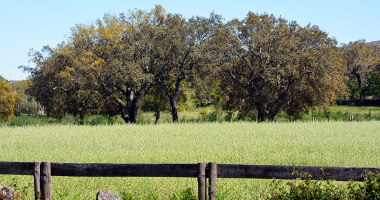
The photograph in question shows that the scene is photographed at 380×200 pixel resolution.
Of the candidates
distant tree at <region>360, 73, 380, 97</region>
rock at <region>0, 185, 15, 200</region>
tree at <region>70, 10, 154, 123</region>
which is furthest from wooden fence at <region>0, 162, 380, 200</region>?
distant tree at <region>360, 73, 380, 97</region>

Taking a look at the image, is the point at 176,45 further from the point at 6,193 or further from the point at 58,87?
the point at 6,193

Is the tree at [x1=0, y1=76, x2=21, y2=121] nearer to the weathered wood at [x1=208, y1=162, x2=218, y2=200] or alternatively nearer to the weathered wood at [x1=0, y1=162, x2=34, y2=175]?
the weathered wood at [x1=0, y1=162, x2=34, y2=175]

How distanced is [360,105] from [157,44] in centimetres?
6634

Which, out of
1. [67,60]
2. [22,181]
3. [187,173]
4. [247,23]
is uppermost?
[247,23]

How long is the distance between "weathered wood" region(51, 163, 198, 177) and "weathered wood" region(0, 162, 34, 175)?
50cm

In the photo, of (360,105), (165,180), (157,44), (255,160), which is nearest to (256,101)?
(157,44)

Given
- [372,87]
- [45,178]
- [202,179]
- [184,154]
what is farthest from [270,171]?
[372,87]

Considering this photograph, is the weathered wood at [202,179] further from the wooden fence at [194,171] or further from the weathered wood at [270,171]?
the weathered wood at [270,171]

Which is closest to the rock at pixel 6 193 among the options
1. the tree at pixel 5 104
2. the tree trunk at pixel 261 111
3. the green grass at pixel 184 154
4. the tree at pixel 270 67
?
the green grass at pixel 184 154

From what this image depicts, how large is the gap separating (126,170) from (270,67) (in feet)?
85.2

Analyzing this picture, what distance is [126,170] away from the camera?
21.7 feet

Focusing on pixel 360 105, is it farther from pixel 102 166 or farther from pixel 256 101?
pixel 102 166

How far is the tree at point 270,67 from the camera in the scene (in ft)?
99.8

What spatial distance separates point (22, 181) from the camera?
9.56 m
